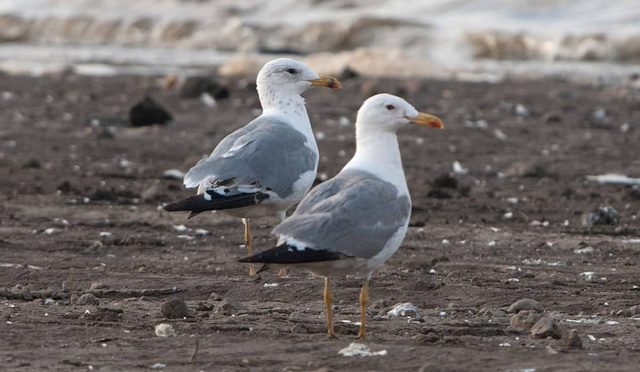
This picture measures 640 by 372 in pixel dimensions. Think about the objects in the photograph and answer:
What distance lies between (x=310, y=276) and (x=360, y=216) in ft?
5.72

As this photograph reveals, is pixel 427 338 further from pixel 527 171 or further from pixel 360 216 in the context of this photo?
pixel 527 171

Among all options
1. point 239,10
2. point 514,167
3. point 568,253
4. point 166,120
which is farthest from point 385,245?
point 239,10

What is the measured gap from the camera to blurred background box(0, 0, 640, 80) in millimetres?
22688

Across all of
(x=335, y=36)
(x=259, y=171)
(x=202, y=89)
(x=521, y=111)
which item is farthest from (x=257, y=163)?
(x=335, y=36)

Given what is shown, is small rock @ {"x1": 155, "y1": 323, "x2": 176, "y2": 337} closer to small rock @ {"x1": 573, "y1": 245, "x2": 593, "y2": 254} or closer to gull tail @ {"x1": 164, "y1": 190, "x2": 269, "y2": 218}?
gull tail @ {"x1": 164, "y1": 190, "x2": 269, "y2": 218}

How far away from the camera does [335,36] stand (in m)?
30.3

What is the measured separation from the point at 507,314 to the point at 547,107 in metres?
9.95

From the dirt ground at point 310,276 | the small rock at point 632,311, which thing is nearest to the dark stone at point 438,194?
the dirt ground at point 310,276

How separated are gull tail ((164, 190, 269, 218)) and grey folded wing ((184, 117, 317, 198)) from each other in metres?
0.03

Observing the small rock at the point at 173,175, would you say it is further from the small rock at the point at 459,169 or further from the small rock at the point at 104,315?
the small rock at the point at 104,315

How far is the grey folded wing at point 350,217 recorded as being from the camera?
554cm

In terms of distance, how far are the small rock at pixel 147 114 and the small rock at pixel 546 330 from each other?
917cm

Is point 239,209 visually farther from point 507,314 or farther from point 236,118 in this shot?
point 236,118

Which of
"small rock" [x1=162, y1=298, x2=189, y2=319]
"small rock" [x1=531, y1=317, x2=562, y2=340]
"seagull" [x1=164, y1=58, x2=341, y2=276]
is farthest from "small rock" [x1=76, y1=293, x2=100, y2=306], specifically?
"small rock" [x1=531, y1=317, x2=562, y2=340]
